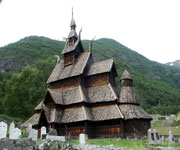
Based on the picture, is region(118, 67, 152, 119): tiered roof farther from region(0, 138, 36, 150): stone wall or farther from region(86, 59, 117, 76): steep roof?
region(0, 138, 36, 150): stone wall

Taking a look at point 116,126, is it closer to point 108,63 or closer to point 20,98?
point 108,63

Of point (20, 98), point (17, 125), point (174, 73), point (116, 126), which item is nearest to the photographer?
point (116, 126)

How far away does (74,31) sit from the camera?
30.6 metres

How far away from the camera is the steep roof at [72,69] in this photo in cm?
2606

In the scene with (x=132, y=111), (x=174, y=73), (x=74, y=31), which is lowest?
(x=132, y=111)

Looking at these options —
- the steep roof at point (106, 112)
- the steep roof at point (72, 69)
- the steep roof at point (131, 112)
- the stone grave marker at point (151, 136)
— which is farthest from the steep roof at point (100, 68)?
Answer: the stone grave marker at point (151, 136)

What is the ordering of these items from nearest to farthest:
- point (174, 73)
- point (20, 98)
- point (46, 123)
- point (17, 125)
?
point (46, 123)
point (17, 125)
point (20, 98)
point (174, 73)

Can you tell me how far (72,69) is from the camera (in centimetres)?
2734

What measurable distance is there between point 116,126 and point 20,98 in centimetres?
2496

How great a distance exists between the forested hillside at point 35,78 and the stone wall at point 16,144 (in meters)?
30.8

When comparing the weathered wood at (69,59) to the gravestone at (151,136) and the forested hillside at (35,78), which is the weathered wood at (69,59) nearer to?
the forested hillside at (35,78)

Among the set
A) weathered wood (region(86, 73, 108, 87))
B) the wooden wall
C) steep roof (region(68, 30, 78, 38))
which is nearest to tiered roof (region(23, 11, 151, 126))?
weathered wood (region(86, 73, 108, 87))

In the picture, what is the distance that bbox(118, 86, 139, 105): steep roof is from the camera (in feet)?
73.4

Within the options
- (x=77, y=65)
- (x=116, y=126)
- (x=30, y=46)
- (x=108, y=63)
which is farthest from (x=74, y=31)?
(x=30, y=46)
